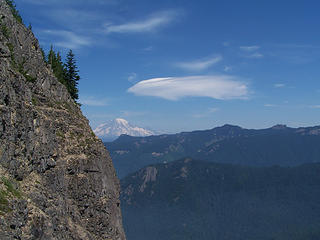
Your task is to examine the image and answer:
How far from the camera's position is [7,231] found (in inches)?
1038

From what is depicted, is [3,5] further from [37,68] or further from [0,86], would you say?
[0,86]

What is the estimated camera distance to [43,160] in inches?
1694

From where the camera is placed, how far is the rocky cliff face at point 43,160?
3250 centimetres

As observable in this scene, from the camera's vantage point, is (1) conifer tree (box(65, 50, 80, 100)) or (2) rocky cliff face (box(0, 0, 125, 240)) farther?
(1) conifer tree (box(65, 50, 80, 100))

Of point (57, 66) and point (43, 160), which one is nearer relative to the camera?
point (43, 160)


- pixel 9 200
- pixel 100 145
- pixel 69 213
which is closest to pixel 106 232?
pixel 69 213

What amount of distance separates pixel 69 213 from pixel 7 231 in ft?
66.8

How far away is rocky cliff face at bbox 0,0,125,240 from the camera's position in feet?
107

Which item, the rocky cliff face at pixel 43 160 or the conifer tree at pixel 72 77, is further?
the conifer tree at pixel 72 77

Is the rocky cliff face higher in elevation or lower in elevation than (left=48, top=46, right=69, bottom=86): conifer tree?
lower

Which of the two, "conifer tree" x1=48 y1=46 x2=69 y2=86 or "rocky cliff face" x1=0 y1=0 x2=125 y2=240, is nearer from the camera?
"rocky cliff face" x1=0 y1=0 x2=125 y2=240

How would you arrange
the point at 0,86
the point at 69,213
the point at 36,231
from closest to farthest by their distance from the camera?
the point at 36,231, the point at 0,86, the point at 69,213

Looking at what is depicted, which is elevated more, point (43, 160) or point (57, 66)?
point (57, 66)

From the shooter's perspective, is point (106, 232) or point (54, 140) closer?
point (54, 140)
